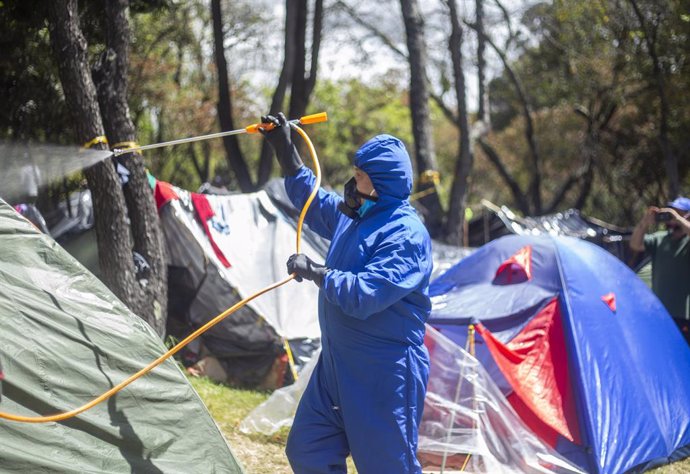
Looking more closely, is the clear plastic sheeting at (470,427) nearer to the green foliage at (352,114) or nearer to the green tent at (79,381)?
the green tent at (79,381)

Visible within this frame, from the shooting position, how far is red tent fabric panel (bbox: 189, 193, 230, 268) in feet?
20.7

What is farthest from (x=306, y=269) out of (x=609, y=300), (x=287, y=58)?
(x=287, y=58)

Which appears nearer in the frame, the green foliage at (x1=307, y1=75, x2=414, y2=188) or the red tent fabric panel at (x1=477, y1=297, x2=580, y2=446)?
the red tent fabric panel at (x1=477, y1=297, x2=580, y2=446)

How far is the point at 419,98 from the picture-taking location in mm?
9688

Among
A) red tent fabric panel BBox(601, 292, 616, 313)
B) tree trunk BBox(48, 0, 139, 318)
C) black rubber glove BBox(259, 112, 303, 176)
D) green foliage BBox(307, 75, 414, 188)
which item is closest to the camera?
black rubber glove BBox(259, 112, 303, 176)

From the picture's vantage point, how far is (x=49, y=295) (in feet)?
10.7

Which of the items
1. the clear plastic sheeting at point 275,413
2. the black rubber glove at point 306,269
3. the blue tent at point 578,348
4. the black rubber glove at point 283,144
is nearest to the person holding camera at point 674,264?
the blue tent at point 578,348

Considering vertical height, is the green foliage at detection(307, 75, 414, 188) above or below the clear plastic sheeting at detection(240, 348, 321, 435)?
above

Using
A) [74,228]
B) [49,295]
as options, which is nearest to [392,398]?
[49,295]

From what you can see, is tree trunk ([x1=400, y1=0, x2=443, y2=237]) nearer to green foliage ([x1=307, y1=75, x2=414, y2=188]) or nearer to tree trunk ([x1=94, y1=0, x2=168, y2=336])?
tree trunk ([x1=94, y1=0, x2=168, y2=336])

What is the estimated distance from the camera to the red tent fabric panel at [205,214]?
20.7 feet

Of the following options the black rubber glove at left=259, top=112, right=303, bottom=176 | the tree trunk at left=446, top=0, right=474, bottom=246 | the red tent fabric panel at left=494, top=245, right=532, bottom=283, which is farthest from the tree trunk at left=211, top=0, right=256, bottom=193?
the black rubber glove at left=259, top=112, right=303, bottom=176

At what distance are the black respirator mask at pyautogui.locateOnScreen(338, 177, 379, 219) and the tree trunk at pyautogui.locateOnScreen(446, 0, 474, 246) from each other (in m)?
6.58

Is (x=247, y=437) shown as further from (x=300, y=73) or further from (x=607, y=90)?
(x=607, y=90)
